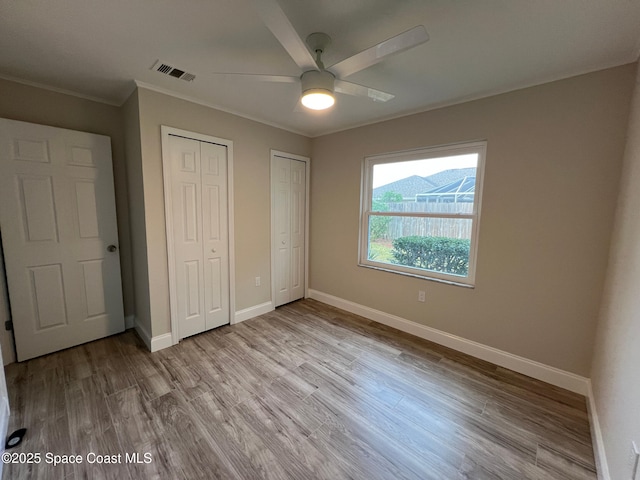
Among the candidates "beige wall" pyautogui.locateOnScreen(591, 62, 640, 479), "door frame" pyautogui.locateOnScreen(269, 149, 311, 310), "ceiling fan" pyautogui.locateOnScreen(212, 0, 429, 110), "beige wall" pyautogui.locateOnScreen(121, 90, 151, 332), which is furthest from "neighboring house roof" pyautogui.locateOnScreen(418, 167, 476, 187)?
"beige wall" pyautogui.locateOnScreen(121, 90, 151, 332)

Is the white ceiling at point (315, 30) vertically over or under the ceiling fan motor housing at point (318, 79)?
over

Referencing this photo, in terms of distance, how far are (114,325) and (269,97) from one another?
284cm

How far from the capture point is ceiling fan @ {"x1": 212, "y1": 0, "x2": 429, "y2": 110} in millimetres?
1043

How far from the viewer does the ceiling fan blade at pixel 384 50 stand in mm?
1055

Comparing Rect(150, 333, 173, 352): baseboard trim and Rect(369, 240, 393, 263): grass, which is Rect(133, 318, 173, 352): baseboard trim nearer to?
Rect(150, 333, 173, 352): baseboard trim

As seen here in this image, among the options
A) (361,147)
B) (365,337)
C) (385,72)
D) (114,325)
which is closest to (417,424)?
(365,337)

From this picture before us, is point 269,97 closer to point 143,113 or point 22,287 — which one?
point 143,113

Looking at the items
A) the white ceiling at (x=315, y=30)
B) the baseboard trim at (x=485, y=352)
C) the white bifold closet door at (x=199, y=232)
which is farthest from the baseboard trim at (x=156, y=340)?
the white ceiling at (x=315, y=30)

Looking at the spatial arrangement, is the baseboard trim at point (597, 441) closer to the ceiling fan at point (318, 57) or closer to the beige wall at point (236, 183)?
the ceiling fan at point (318, 57)

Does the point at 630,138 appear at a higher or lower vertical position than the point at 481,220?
higher

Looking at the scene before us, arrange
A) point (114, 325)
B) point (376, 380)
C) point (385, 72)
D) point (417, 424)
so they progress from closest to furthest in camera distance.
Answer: point (417, 424), point (385, 72), point (376, 380), point (114, 325)

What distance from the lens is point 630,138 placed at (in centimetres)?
160

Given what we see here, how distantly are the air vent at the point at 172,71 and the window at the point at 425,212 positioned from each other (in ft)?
6.51

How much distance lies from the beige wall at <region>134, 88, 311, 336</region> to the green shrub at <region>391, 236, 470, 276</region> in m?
1.68
